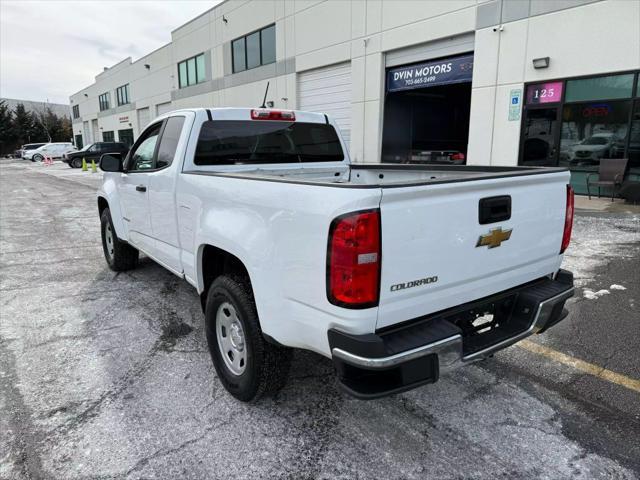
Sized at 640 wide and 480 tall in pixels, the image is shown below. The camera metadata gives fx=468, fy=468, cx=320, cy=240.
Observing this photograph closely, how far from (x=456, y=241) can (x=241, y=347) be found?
154 centimetres

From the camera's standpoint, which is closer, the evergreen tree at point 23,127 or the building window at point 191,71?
the building window at point 191,71

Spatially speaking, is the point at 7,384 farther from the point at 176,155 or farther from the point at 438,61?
the point at 438,61

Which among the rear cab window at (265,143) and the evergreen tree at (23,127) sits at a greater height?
the evergreen tree at (23,127)

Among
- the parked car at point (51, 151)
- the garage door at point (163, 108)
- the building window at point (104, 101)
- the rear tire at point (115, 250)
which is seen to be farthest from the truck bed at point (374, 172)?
the building window at point (104, 101)

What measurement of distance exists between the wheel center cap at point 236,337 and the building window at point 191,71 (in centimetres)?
2873

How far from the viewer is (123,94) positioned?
1784 inches

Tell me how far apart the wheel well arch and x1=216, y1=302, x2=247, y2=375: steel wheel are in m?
0.24

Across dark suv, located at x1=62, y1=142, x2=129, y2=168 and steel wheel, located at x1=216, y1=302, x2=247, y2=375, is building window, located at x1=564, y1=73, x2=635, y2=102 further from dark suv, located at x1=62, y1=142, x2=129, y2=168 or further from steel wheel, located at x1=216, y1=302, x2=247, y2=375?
dark suv, located at x1=62, y1=142, x2=129, y2=168

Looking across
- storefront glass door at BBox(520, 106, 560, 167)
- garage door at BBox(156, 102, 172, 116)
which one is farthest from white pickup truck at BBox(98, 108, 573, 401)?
garage door at BBox(156, 102, 172, 116)

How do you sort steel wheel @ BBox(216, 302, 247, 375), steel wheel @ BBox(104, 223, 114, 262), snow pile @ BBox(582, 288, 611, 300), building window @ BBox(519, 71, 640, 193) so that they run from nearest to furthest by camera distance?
steel wheel @ BBox(216, 302, 247, 375), snow pile @ BBox(582, 288, 611, 300), steel wheel @ BBox(104, 223, 114, 262), building window @ BBox(519, 71, 640, 193)

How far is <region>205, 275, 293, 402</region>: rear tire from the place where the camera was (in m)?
2.79

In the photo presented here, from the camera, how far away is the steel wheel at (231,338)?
120 inches

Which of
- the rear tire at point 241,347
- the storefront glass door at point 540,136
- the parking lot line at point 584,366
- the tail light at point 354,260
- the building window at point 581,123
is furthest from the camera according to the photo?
the storefront glass door at point 540,136

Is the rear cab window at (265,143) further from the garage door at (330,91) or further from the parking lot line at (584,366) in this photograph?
the garage door at (330,91)
